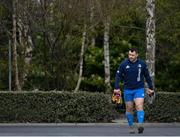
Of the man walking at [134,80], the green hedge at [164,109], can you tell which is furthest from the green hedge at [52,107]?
the man walking at [134,80]

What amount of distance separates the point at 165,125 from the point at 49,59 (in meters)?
5.24

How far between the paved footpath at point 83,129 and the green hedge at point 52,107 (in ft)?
1.40

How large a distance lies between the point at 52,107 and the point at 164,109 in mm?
3019

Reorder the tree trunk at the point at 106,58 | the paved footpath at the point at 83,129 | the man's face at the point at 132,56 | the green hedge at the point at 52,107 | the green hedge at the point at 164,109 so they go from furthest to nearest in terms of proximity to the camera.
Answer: the tree trunk at the point at 106,58 < the green hedge at the point at 164,109 < the green hedge at the point at 52,107 < the paved footpath at the point at 83,129 < the man's face at the point at 132,56

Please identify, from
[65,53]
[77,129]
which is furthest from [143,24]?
[77,129]

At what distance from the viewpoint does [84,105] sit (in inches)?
641

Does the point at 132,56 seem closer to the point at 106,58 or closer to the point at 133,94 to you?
the point at 133,94

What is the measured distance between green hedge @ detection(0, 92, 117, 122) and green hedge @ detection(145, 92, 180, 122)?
1.10m

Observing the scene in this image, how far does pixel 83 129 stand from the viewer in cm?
1440

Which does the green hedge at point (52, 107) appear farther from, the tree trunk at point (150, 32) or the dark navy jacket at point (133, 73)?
the dark navy jacket at point (133, 73)

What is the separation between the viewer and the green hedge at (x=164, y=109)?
1645cm

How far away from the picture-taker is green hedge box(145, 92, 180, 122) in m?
16.5

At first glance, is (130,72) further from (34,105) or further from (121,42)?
(121,42)

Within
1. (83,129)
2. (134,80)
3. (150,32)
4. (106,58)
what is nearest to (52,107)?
(83,129)
